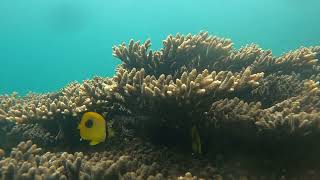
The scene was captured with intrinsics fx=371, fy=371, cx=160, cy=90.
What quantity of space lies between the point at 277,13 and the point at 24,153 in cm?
8358

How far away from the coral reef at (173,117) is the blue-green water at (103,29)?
73.5 meters

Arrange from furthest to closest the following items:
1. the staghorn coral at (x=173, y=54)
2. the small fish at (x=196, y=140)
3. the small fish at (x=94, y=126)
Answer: the staghorn coral at (x=173, y=54) < the small fish at (x=196, y=140) < the small fish at (x=94, y=126)

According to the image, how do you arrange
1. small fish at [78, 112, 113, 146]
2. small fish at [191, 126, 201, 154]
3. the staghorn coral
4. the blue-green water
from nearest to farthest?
Result: small fish at [78, 112, 113, 146]
small fish at [191, 126, 201, 154]
the staghorn coral
the blue-green water

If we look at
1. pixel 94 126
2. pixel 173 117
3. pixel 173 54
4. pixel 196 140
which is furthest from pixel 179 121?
pixel 173 54

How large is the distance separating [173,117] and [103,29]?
13581 cm

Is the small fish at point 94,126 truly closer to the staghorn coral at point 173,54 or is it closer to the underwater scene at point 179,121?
A: the underwater scene at point 179,121

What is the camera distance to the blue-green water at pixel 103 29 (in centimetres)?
8806

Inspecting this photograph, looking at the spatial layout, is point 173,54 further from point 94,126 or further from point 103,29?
point 103,29

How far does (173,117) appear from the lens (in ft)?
15.2

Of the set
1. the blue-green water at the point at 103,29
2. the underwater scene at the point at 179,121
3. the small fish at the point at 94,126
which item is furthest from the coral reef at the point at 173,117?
the blue-green water at the point at 103,29

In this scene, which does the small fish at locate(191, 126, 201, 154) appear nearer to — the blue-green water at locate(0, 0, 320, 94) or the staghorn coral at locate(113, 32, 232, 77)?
the staghorn coral at locate(113, 32, 232, 77)

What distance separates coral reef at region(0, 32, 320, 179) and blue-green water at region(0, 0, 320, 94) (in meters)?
73.5

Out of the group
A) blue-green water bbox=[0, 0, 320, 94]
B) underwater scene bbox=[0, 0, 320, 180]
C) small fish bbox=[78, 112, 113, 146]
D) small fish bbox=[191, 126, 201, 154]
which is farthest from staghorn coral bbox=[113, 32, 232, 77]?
blue-green water bbox=[0, 0, 320, 94]

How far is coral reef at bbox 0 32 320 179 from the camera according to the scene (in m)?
4.16
